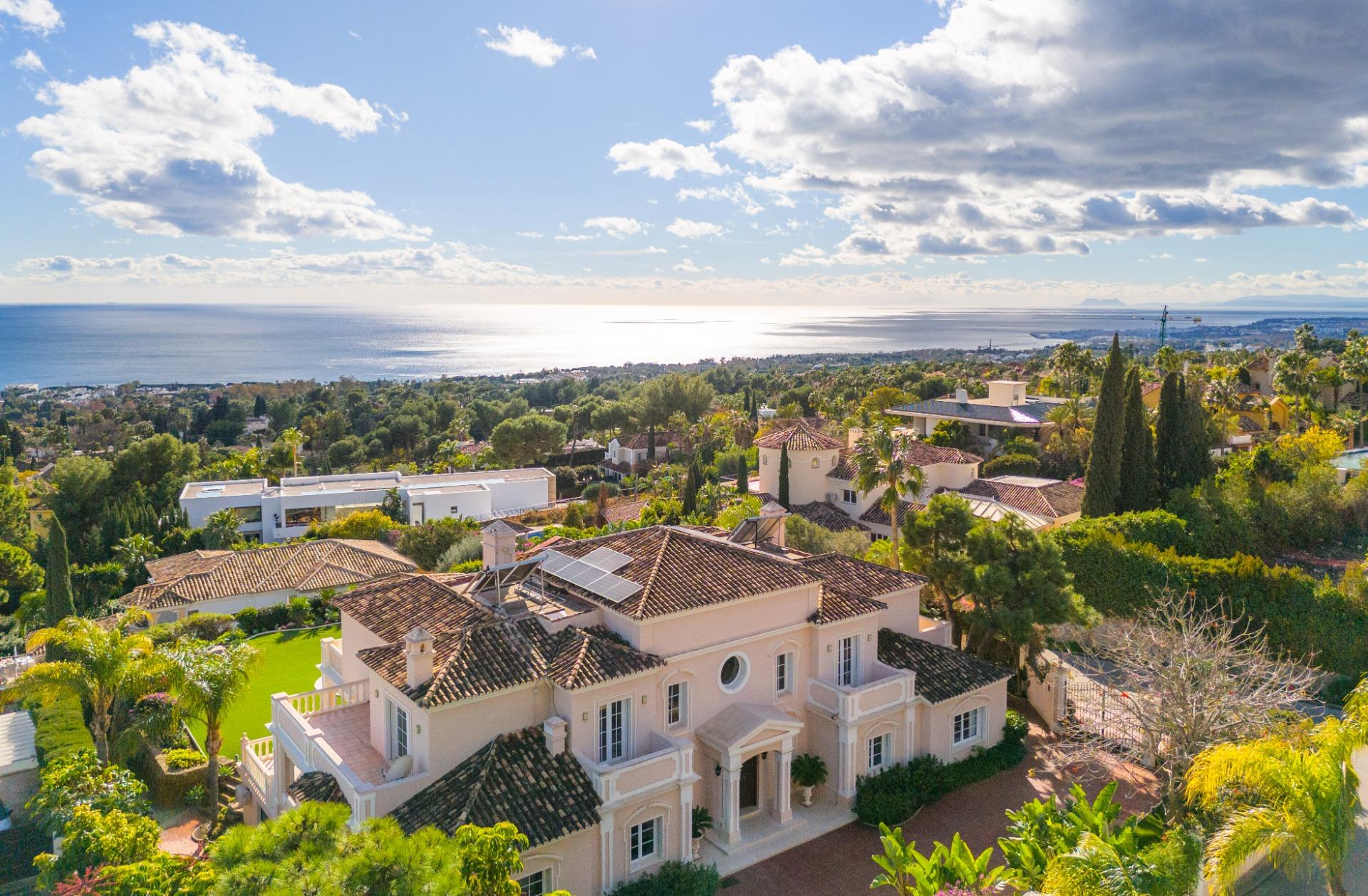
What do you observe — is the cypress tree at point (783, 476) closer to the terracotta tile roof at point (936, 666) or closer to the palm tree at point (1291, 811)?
the terracotta tile roof at point (936, 666)

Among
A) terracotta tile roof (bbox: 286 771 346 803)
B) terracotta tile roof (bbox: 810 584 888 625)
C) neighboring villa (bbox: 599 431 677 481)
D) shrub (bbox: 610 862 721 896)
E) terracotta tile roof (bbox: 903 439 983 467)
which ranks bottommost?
neighboring villa (bbox: 599 431 677 481)

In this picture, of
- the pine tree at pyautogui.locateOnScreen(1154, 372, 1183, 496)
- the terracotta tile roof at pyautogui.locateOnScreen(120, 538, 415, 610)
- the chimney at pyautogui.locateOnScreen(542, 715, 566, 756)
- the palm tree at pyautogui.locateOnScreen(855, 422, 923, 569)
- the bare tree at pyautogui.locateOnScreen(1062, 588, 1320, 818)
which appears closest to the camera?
the chimney at pyautogui.locateOnScreen(542, 715, 566, 756)

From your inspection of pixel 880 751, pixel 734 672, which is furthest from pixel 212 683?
pixel 880 751

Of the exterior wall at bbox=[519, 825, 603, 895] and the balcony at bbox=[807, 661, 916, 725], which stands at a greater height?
the balcony at bbox=[807, 661, 916, 725]

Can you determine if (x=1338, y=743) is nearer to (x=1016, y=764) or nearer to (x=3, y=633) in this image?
(x=1016, y=764)

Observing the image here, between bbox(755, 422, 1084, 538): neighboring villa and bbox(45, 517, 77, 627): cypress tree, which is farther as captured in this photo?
bbox(755, 422, 1084, 538): neighboring villa

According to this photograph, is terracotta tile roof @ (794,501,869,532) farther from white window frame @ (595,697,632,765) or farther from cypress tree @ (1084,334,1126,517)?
white window frame @ (595,697,632,765)

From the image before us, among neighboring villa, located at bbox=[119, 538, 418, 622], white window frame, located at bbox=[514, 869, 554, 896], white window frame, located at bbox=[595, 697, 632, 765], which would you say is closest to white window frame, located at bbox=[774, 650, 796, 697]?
white window frame, located at bbox=[595, 697, 632, 765]
